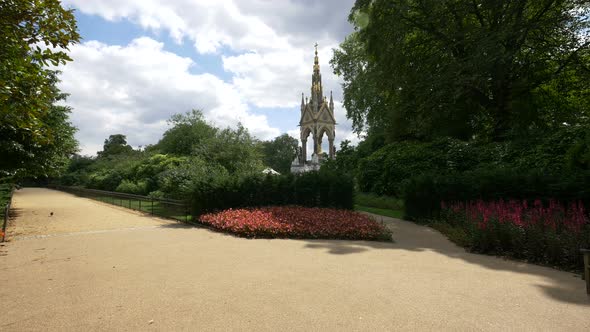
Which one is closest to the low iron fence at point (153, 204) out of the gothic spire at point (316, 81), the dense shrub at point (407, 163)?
the dense shrub at point (407, 163)

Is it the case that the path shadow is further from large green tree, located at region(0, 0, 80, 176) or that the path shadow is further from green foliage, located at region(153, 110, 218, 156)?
green foliage, located at region(153, 110, 218, 156)

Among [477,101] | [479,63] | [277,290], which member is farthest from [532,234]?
[477,101]

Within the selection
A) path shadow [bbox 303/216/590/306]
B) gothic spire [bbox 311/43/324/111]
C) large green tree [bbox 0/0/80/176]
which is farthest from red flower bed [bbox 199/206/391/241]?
gothic spire [bbox 311/43/324/111]

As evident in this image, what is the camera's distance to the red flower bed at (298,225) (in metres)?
9.22

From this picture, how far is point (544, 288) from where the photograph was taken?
4.99 m

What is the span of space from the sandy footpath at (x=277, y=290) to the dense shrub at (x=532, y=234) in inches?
19.3

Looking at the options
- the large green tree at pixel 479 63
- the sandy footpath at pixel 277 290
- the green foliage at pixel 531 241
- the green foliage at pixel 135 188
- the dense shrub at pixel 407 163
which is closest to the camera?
the sandy footpath at pixel 277 290

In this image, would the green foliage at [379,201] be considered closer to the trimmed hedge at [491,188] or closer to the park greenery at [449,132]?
the park greenery at [449,132]

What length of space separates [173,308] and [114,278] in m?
1.83

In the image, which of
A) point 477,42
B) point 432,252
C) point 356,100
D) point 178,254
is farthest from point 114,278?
point 356,100

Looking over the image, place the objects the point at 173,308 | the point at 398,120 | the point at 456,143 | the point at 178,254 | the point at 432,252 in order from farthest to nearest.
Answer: the point at 398,120
the point at 456,143
the point at 432,252
the point at 178,254
the point at 173,308

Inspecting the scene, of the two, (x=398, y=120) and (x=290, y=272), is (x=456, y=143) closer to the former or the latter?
(x=398, y=120)

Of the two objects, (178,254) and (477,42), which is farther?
(477,42)

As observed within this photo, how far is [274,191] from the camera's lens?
1318cm
